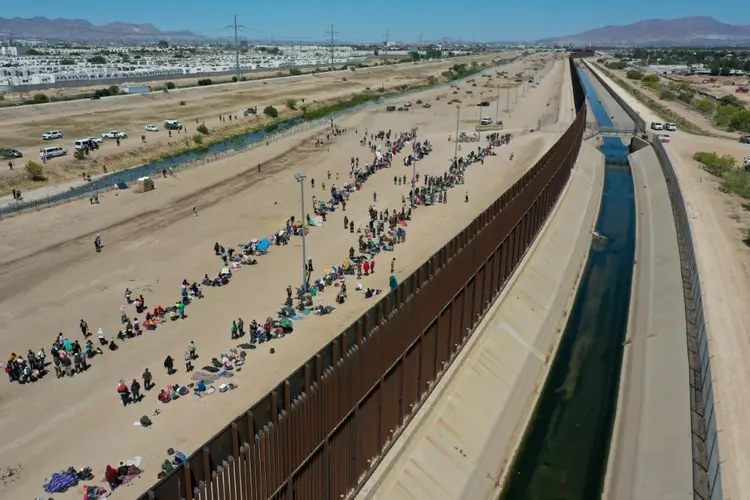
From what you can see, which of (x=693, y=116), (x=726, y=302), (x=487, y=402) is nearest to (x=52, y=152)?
(x=487, y=402)

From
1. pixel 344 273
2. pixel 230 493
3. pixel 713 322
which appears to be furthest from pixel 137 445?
pixel 713 322

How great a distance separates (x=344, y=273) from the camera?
98.6 ft

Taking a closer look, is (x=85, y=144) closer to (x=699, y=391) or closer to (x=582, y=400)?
(x=582, y=400)

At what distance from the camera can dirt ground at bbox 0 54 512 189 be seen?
62.6 m

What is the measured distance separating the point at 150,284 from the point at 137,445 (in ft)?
43.3

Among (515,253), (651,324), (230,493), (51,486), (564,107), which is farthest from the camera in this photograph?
(564,107)

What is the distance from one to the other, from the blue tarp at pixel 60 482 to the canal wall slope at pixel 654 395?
1541 cm

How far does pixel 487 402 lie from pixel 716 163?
46818 millimetres

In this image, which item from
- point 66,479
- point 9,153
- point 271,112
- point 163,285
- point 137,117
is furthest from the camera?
point 271,112

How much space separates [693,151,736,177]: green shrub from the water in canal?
66.2ft

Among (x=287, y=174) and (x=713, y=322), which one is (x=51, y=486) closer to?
(x=713, y=322)

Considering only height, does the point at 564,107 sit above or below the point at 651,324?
above

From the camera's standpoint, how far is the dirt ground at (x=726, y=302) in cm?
1612

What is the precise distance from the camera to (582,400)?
2367cm
